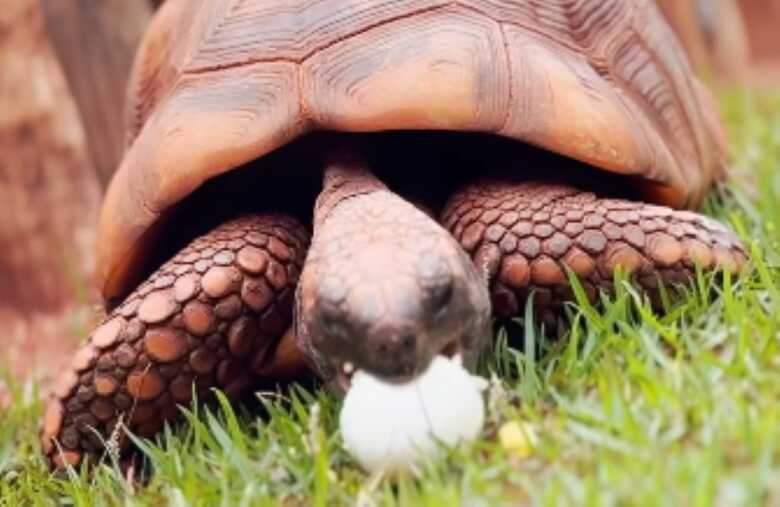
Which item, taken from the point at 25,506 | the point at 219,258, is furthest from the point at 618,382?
the point at 25,506

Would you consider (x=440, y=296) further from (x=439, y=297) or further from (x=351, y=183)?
(x=351, y=183)

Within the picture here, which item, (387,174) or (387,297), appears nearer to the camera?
(387,297)

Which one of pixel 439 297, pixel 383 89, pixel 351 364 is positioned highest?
pixel 383 89

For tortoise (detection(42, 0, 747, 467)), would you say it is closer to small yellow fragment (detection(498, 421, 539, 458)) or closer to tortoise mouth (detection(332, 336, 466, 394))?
tortoise mouth (detection(332, 336, 466, 394))

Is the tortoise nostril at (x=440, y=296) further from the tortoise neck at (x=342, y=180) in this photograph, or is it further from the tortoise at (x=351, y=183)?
the tortoise neck at (x=342, y=180)

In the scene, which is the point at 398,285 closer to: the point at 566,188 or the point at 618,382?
the point at 618,382

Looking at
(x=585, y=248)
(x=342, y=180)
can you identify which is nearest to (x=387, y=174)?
(x=342, y=180)

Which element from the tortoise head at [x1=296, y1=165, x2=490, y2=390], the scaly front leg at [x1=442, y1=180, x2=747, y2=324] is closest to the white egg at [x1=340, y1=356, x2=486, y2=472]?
the tortoise head at [x1=296, y1=165, x2=490, y2=390]
